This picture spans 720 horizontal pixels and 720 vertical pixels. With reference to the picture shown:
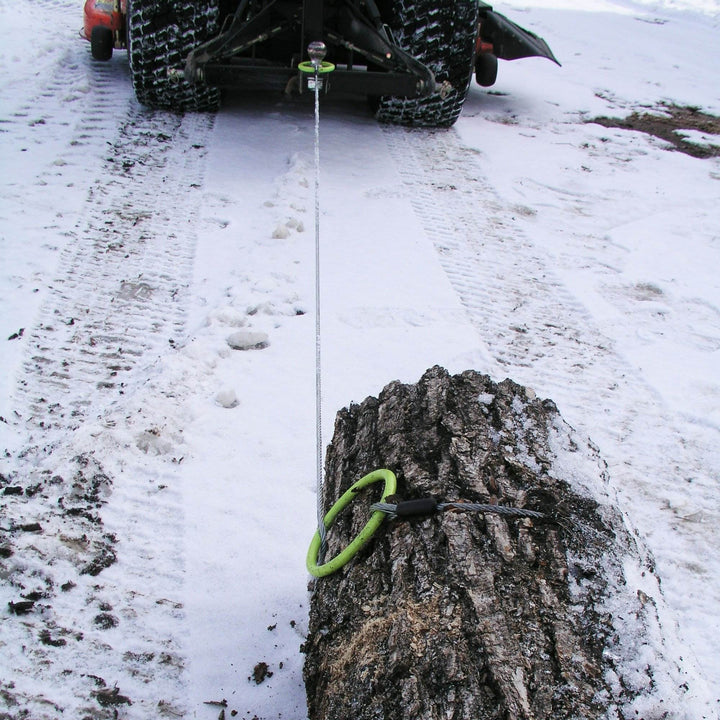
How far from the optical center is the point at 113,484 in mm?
2748

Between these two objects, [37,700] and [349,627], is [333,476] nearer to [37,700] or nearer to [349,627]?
[349,627]

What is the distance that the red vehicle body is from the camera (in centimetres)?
627

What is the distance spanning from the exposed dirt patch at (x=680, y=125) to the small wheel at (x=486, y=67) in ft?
3.91

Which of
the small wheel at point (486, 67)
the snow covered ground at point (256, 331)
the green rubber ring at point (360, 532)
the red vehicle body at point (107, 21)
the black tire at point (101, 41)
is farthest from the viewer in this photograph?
the small wheel at point (486, 67)

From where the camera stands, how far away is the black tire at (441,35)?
18.6 feet

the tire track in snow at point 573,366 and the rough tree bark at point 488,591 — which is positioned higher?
the rough tree bark at point 488,591

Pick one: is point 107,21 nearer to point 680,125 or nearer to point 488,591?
point 680,125

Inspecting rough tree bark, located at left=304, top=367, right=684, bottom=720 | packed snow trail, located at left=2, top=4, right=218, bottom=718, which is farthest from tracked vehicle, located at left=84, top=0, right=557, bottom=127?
rough tree bark, located at left=304, top=367, right=684, bottom=720

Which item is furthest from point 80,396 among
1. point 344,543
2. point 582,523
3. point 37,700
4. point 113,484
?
point 582,523

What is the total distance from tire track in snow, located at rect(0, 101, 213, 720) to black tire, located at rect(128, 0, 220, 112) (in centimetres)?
155

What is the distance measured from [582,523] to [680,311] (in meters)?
3.02

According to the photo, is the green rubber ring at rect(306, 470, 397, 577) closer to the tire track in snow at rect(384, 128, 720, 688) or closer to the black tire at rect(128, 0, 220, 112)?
the tire track in snow at rect(384, 128, 720, 688)

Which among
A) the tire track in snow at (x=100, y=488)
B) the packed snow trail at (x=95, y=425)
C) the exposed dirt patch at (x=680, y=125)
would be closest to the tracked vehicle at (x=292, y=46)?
the packed snow trail at (x=95, y=425)

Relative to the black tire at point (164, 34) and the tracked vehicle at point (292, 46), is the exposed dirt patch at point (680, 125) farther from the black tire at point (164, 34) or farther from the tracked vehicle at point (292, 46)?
the black tire at point (164, 34)
